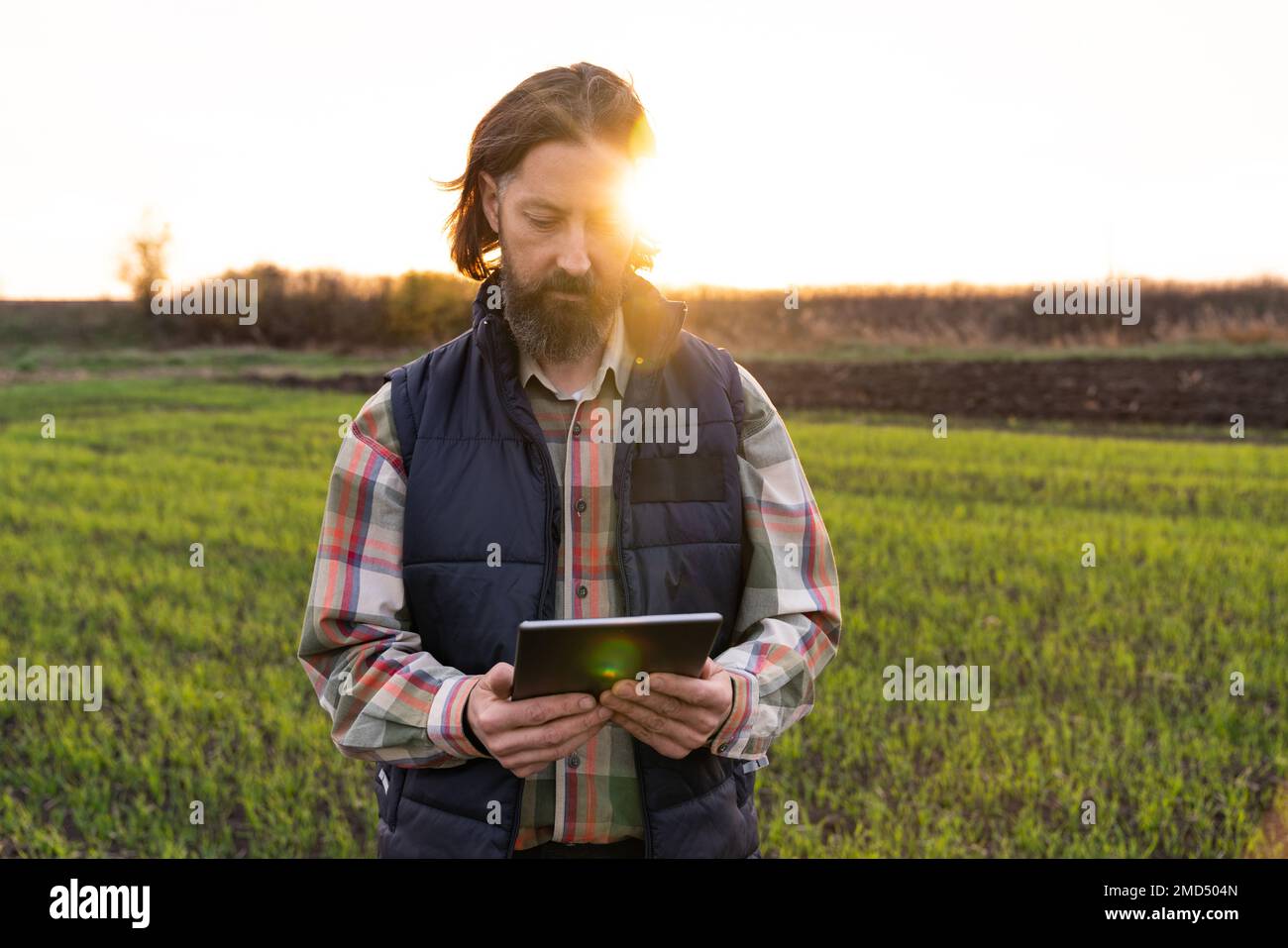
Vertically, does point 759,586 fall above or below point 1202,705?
above

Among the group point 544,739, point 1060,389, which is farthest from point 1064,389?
point 544,739

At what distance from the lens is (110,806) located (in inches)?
187

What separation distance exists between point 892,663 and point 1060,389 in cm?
1690

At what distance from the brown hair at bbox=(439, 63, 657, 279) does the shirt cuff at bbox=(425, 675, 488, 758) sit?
3.09 ft

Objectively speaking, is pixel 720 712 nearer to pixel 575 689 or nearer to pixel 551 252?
pixel 575 689

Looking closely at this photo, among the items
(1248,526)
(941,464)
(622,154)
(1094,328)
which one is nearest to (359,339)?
(1094,328)

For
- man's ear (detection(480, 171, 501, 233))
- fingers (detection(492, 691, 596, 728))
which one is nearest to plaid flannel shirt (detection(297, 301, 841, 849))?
fingers (detection(492, 691, 596, 728))

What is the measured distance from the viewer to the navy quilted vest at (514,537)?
193 centimetres

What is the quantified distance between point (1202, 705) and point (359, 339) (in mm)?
45215

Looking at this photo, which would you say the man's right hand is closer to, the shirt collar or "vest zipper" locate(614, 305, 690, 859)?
"vest zipper" locate(614, 305, 690, 859)

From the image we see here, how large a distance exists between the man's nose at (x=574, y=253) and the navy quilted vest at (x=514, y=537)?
0.19m

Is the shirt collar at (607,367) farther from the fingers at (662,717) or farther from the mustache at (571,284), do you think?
the fingers at (662,717)

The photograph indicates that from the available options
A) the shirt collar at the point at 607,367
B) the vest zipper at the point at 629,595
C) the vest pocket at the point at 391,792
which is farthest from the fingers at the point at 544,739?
the shirt collar at the point at 607,367

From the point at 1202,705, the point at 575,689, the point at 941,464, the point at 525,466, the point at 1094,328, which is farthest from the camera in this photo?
the point at 1094,328
